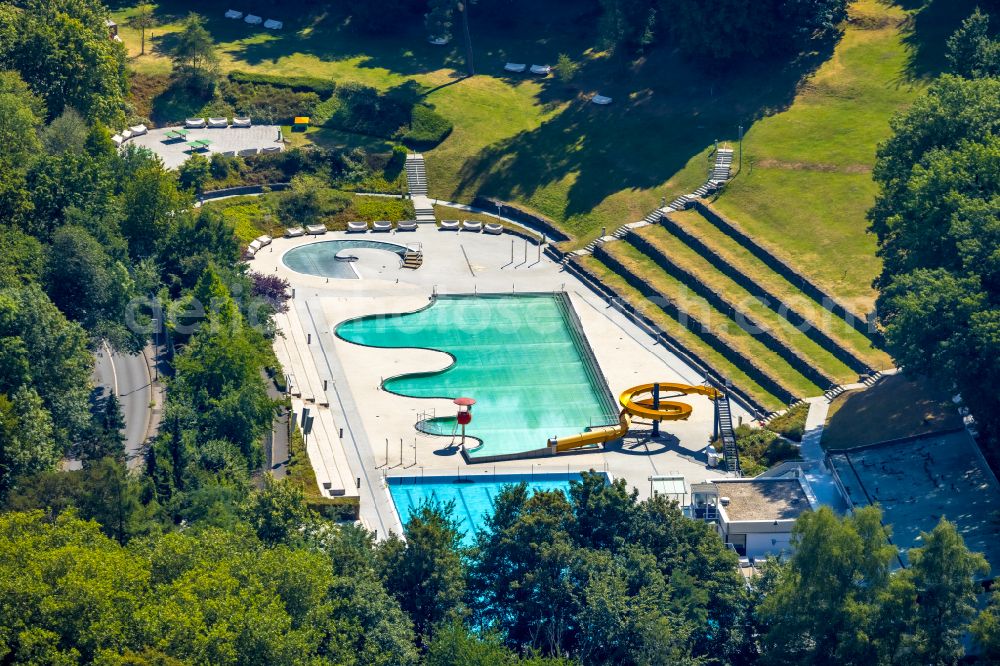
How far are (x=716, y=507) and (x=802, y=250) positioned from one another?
31.8 m

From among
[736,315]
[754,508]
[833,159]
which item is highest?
[833,159]

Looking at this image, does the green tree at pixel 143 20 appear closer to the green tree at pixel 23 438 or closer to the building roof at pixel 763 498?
the green tree at pixel 23 438

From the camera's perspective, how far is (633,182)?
135375mm

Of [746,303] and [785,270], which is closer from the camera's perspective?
[746,303]

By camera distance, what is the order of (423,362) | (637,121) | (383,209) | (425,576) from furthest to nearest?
(637,121), (383,209), (423,362), (425,576)

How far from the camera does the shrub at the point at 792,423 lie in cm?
10438

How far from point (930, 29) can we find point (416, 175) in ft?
147

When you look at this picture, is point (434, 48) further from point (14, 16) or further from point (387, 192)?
point (14, 16)

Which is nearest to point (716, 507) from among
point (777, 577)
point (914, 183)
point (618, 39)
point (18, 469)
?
point (777, 577)

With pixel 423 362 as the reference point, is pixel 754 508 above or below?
below

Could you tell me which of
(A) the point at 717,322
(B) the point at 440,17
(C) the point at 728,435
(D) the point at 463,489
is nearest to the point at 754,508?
(C) the point at 728,435

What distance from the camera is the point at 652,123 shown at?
5551 inches

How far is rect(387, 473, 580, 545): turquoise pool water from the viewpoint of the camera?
323ft

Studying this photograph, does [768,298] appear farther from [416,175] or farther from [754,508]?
[416,175]
